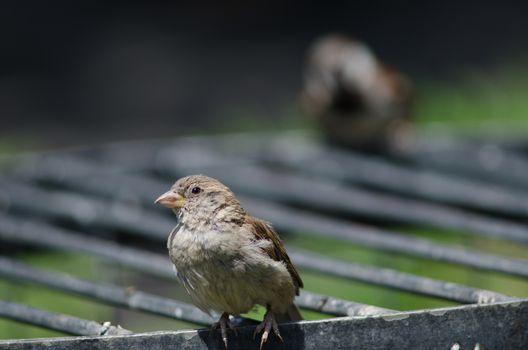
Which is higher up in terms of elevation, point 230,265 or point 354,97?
point 354,97

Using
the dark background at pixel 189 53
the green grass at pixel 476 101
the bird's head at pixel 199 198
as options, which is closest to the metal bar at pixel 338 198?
the bird's head at pixel 199 198

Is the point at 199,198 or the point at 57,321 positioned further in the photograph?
the point at 199,198

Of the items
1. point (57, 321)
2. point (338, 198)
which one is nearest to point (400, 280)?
point (57, 321)

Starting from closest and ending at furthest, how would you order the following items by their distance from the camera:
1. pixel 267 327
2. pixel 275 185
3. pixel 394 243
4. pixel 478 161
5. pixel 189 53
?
pixel 267 327 < pixel 394 243 < pixel 275 185 < pixel 478 161 < pixel 189 53

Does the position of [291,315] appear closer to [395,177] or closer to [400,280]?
[400,280]

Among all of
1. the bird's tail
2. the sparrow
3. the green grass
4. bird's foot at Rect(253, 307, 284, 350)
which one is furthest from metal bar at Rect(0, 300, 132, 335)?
the green grass

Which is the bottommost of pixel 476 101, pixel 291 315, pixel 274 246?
pixel 291 315

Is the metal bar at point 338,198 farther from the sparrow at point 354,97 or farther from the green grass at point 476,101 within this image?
the green grass at point 476,101
